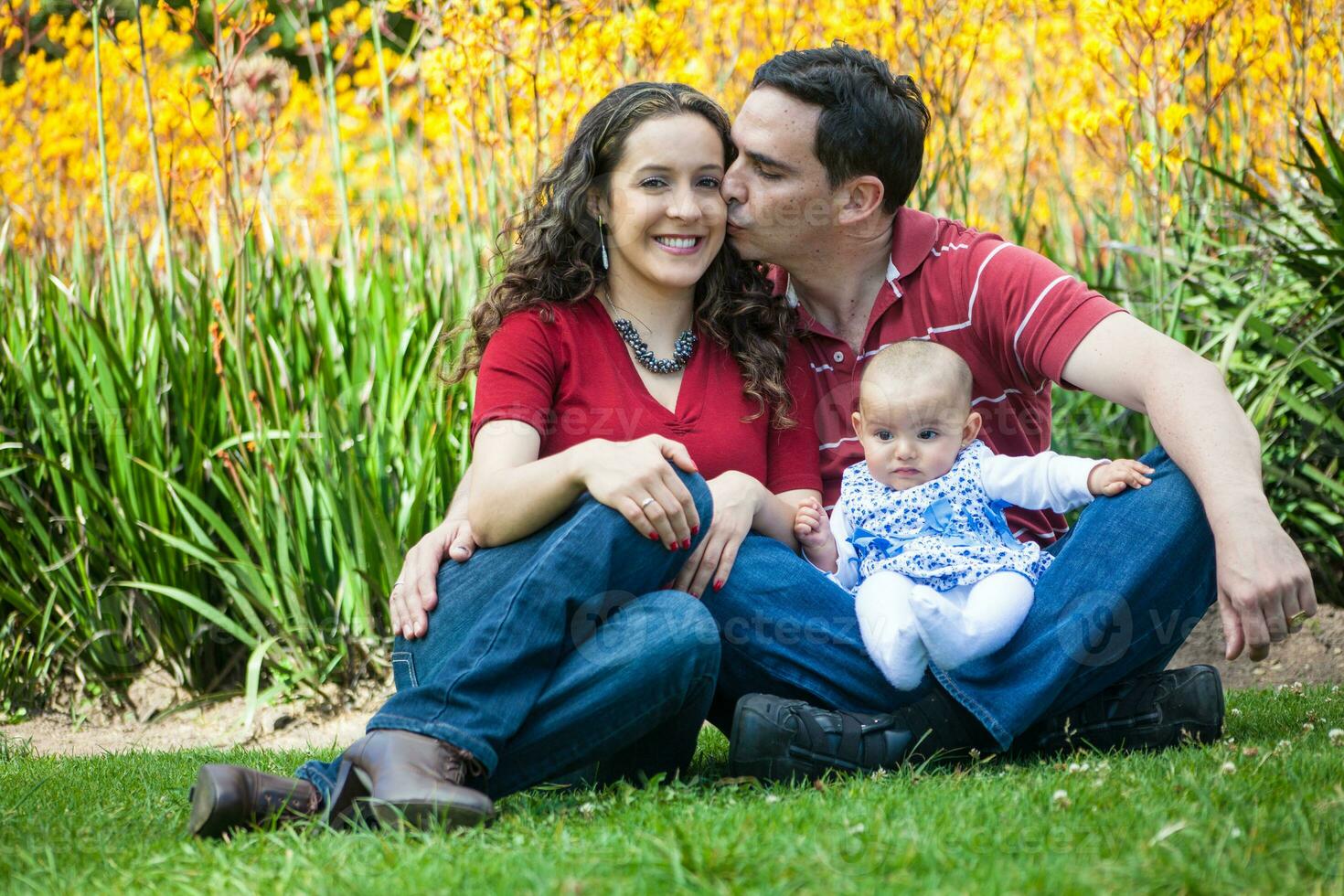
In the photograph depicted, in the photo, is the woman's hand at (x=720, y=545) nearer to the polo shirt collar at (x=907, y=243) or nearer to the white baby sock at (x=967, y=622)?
the white baby sock at (x=967, y=622)

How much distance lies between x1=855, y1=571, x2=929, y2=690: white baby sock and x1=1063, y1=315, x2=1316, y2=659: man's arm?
0.52 meters

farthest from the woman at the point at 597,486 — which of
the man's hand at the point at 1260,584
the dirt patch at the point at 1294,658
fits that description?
the dirt patch at the point at 1294,658

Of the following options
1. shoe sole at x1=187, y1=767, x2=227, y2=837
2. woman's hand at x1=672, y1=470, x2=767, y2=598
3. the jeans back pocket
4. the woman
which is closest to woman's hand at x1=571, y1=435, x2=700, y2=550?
the woman

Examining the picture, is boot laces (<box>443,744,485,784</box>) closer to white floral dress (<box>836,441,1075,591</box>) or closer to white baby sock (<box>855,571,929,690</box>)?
white baby sock (<box>855,571,929,690</box>)

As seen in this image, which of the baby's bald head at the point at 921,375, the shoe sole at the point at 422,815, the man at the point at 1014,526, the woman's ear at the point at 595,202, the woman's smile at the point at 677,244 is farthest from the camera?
the woman's ear at the point at 595,202

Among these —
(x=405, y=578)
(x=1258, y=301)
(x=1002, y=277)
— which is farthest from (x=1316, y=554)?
(x=405, y=578)

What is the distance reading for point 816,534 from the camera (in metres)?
2.66

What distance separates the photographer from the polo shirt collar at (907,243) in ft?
9.31

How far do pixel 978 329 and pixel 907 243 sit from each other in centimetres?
27

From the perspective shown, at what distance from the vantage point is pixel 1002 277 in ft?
8.84

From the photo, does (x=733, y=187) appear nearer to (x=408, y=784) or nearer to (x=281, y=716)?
(x=408, y=784)

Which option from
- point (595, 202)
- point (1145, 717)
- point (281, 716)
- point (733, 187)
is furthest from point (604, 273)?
point (281, 716)

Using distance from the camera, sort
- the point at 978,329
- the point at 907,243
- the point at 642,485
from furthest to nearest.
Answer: the point at 907,243 → the point at 978,329 → the point at 642,485

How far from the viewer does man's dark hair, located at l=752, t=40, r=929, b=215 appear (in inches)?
115
